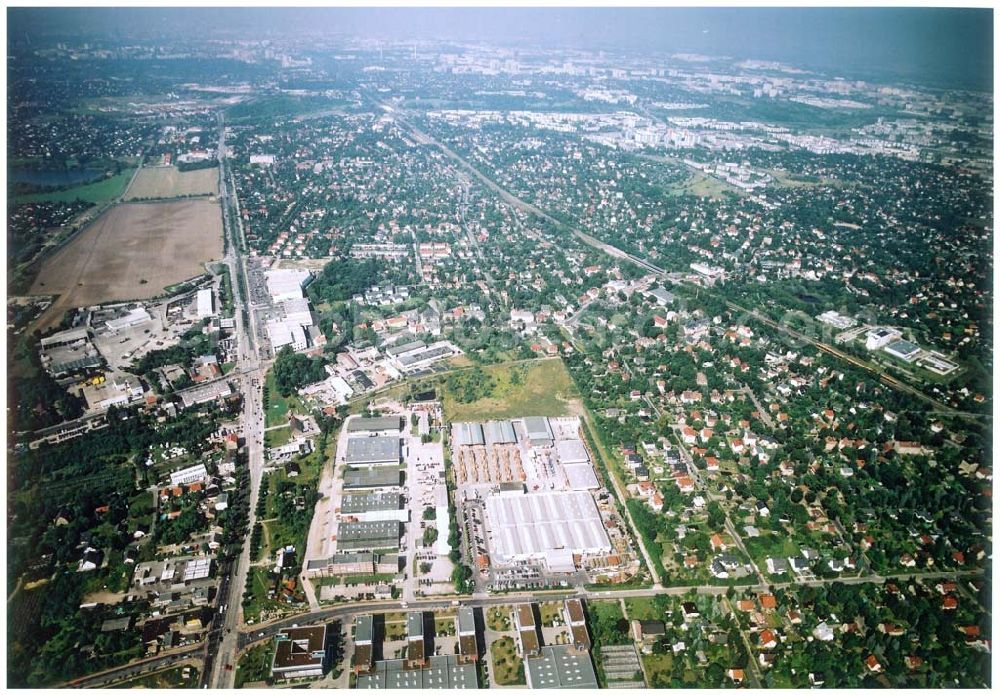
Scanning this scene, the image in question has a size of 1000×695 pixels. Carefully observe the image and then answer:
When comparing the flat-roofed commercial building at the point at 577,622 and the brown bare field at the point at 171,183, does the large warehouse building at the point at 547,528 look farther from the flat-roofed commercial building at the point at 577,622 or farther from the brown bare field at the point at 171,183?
the brown bare field at the point at 171,183

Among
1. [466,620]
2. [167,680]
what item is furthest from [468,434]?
[167,680]

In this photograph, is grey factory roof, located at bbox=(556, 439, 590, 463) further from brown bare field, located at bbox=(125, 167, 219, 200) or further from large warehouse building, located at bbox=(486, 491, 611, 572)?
brown bare field, located at bbox=(125, 167, 219, 200)

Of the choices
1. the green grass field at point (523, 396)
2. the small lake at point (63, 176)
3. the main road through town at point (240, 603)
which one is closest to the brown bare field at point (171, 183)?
the small lake at point (63, 176)

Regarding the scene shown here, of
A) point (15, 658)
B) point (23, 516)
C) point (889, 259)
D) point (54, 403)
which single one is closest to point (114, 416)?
point (54, 403)

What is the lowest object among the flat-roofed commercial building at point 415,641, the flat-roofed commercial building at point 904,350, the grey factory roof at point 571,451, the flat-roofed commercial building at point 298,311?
the flat-roofed commercial building at point 415,641

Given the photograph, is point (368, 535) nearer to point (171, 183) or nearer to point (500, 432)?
point (500, 432)
